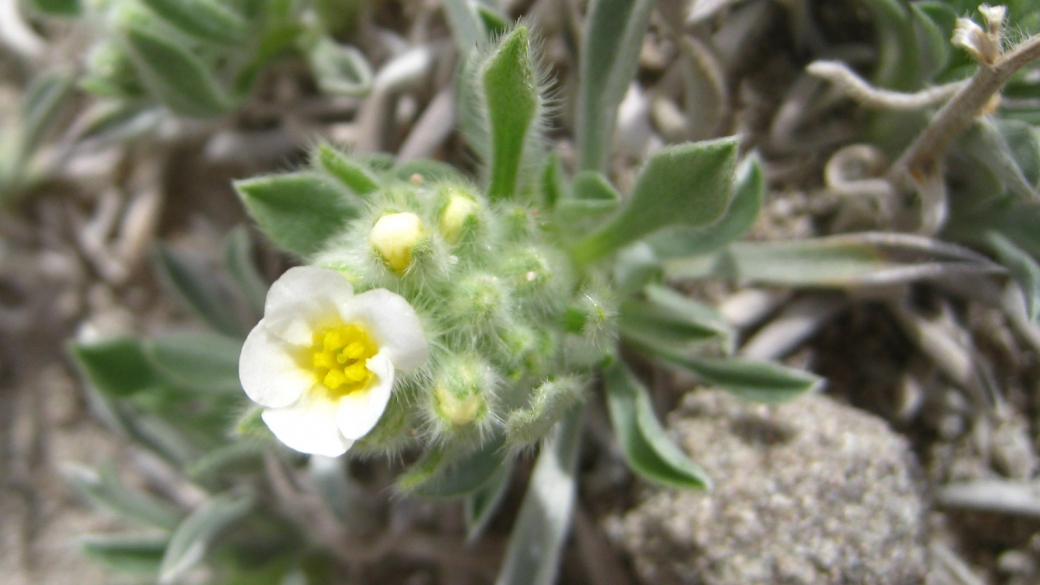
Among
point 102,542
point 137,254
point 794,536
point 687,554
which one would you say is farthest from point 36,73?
point 794,536

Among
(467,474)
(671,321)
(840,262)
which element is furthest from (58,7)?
(840,262)

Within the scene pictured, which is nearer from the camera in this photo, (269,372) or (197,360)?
(269,372)

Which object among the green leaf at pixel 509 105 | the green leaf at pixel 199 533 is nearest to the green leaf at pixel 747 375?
the green leaf at pixel 509 105

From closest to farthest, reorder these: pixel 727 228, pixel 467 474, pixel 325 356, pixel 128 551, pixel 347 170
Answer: pixel 325 356 < pixel 347 170 < pixel 467 474 < pixel 727 228 < pixel 128 551

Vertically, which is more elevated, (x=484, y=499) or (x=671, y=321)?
(x=671, y=321)

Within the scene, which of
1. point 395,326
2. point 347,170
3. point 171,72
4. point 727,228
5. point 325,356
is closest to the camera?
point 395,326

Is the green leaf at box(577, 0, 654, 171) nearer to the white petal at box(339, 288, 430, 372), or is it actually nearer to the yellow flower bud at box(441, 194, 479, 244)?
the yellow flower bud at box(441, 194, 479, 244)

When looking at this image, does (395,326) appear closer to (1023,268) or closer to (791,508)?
(791,508)
